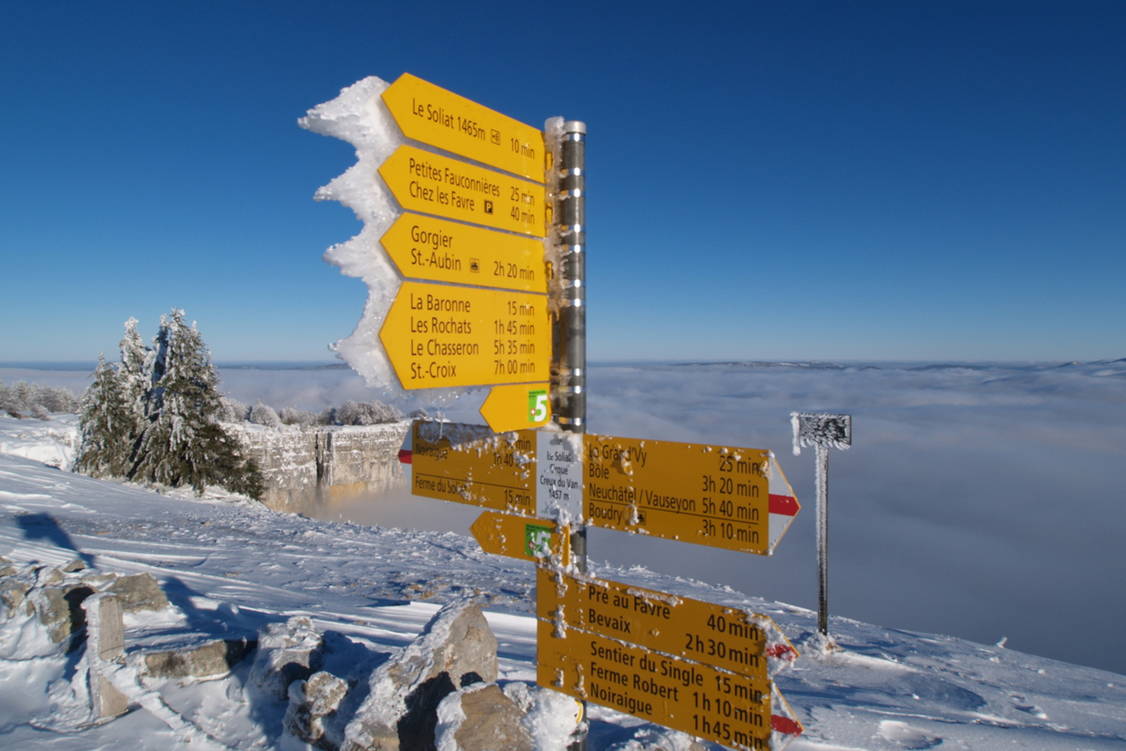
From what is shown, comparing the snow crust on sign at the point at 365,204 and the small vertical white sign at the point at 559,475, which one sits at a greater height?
the snow crust on sign at the point at 365,204

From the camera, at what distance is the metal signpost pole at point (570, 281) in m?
2.79

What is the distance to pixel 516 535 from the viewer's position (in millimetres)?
2824

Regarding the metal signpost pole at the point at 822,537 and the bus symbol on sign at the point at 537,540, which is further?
the metal signpost pole at the point at 822,537

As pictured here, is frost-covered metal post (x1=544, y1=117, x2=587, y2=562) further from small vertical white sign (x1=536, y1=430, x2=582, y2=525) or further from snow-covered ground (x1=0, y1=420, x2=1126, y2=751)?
snow-covered ground (x1=0, y1=420, x2=1126, y2=751)

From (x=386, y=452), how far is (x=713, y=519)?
99.5ft

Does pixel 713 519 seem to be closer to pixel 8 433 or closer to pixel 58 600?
pixel 58 600

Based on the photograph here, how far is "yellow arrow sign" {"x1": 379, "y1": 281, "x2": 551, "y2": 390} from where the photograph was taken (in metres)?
2.27

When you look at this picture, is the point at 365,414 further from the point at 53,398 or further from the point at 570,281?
the point at 53,398

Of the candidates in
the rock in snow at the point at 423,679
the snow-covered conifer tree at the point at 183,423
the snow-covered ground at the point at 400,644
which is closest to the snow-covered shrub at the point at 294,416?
the snow-covered conifer tree at the point at 183,423

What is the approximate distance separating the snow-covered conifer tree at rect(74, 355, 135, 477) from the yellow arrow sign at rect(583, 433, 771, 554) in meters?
26.5

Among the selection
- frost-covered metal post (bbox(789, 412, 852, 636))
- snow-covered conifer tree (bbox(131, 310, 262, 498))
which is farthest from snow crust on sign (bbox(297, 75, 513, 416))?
snow-covered conifer tree (bbox(131, 310, 262, 498))

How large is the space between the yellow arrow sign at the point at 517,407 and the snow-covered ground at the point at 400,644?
193 centimetres

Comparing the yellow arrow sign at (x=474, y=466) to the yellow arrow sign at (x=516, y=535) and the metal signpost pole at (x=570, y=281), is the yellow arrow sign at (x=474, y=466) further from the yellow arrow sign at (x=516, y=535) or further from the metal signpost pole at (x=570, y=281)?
the metal signpost pole at (x=570, y=281)

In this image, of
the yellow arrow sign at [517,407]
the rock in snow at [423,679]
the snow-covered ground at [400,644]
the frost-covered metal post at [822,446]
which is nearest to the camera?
the yellow arrow sign at [517,407]
